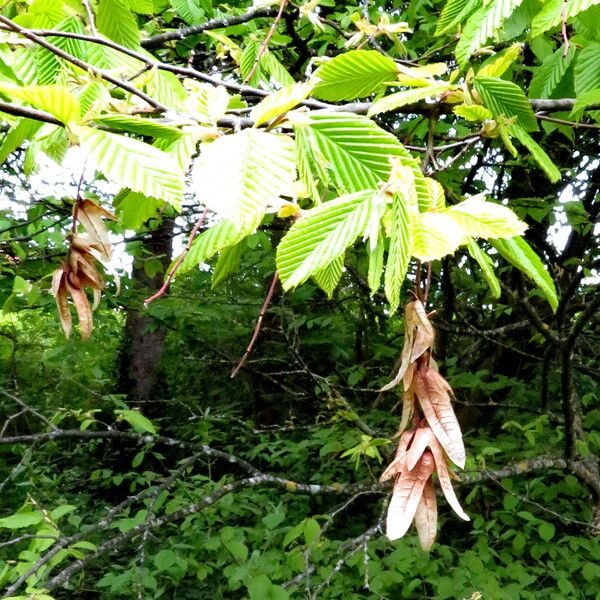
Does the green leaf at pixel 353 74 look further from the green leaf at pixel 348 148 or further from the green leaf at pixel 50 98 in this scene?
the green leaf at pixel 50 98

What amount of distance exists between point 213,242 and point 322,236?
0.19 meters

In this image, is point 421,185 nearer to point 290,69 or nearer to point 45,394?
point 290,69

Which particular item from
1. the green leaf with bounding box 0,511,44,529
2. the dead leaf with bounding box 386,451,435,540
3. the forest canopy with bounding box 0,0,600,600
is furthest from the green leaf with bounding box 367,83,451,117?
the green leaf with bounding box 0,511,44,529

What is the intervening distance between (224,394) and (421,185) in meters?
5.45

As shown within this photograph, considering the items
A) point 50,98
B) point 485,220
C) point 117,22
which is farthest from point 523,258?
point 117,22

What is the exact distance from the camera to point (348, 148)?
53cm

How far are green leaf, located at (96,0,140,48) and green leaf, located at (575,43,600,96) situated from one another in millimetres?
769

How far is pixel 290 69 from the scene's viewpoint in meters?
2.62

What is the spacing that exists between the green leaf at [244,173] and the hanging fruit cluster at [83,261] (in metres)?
0.26

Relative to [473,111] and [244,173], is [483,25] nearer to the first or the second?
[473,111]

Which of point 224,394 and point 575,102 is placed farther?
point 224,394

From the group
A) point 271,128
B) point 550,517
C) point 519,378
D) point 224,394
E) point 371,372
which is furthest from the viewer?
point 224,394

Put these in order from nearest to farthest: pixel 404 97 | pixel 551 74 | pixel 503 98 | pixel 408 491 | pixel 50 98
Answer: pixel 50 98
pixel 408 491
pixel 404 97
pixel 503 98
pixel 551 74

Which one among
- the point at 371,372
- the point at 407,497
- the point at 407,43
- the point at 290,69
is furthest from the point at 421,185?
the point at 371,372
